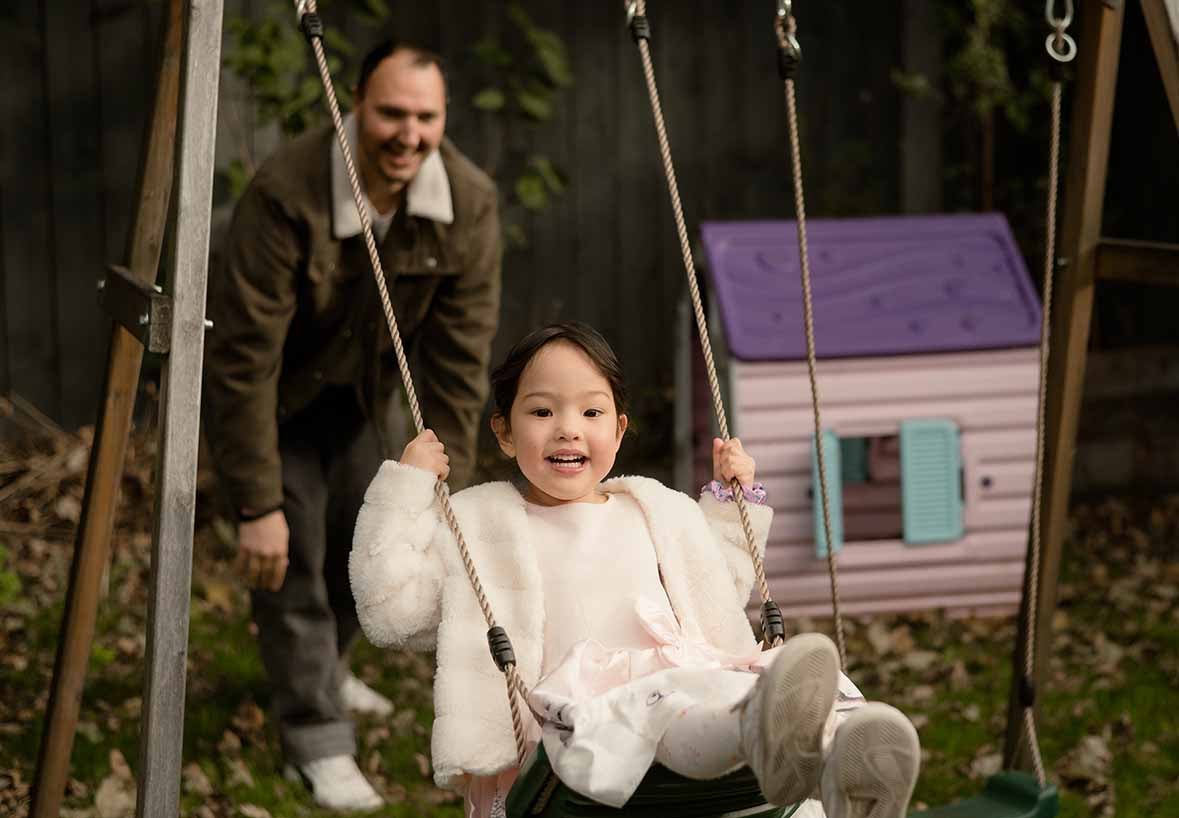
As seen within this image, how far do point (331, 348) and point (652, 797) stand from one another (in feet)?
5.88

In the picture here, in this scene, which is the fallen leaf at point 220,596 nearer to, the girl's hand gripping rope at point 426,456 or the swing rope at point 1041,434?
the swing rope at point 1041,434

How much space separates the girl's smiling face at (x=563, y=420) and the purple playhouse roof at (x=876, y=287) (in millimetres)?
2439

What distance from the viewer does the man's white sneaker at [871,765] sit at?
79.2 inches

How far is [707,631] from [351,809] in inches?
55.2

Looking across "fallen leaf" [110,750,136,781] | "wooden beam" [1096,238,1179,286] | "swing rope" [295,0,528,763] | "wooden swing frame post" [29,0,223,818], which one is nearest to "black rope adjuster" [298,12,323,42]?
"swing rope" [295,0,528,763]

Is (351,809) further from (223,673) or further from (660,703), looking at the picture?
(660,703)

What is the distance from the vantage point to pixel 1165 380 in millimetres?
6027

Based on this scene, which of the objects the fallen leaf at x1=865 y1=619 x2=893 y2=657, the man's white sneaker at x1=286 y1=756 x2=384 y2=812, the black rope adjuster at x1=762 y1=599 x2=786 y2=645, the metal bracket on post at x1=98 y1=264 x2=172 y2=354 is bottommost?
the fallen leaf at x1=865 y1=619 x2=893 y2=657

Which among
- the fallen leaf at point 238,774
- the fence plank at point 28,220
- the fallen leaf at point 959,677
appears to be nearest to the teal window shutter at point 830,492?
the fallen leaf at point 959,677

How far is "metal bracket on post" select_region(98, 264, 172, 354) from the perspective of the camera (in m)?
2.67

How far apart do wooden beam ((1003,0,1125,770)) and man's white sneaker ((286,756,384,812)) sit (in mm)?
1379

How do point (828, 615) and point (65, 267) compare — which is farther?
point (65, 267)

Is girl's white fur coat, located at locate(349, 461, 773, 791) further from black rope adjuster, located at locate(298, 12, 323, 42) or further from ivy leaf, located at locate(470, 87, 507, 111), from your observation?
ivy leaf, located at locate(470, 87, 507, 111)

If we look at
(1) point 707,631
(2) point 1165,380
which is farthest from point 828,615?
(1) point 707,631
